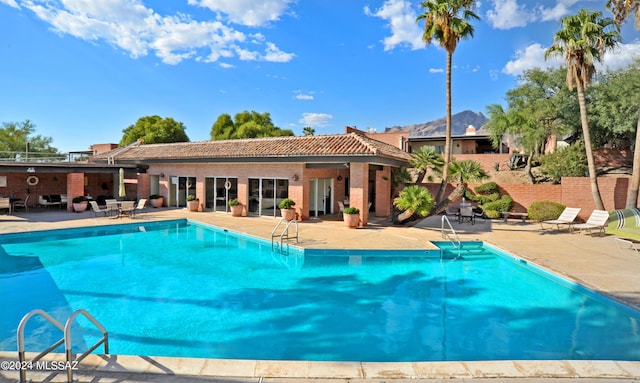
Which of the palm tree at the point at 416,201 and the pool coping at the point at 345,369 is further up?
the palm tree at the point at 416,201

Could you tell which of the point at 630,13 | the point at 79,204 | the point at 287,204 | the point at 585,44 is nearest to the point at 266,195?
the point at 287,204

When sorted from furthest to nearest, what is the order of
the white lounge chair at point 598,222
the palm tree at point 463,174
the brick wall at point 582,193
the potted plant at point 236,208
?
1. the potted plant at point 236,208
2. the brick wall at point 582,193
3. the palm tree at point 463,174
4. the white lounge chair at point 598,222

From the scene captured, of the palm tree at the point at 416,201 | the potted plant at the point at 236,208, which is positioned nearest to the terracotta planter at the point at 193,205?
the potted plant at the point at 236,208

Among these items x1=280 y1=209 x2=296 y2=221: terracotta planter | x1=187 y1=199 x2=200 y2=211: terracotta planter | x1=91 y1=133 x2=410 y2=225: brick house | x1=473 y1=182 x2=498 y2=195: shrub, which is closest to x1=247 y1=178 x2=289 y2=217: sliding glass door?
Answer: x1=91 y1=133 x2=410 y2=225: brick house

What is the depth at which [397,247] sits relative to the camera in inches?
488

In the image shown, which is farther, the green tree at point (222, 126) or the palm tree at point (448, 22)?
the green tree at point (222, 126)

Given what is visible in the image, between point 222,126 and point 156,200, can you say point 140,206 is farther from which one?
point 222,126

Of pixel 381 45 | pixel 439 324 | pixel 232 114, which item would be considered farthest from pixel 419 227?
pixel 232 114

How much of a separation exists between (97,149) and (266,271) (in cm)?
3901

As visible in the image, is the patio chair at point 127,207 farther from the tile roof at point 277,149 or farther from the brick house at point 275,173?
the tile roof at point 277,149

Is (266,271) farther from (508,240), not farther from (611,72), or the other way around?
(611,72)

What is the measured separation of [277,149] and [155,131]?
39.1 m

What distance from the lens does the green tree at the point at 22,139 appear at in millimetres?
49188

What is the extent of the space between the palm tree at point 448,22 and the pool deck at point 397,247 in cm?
552
